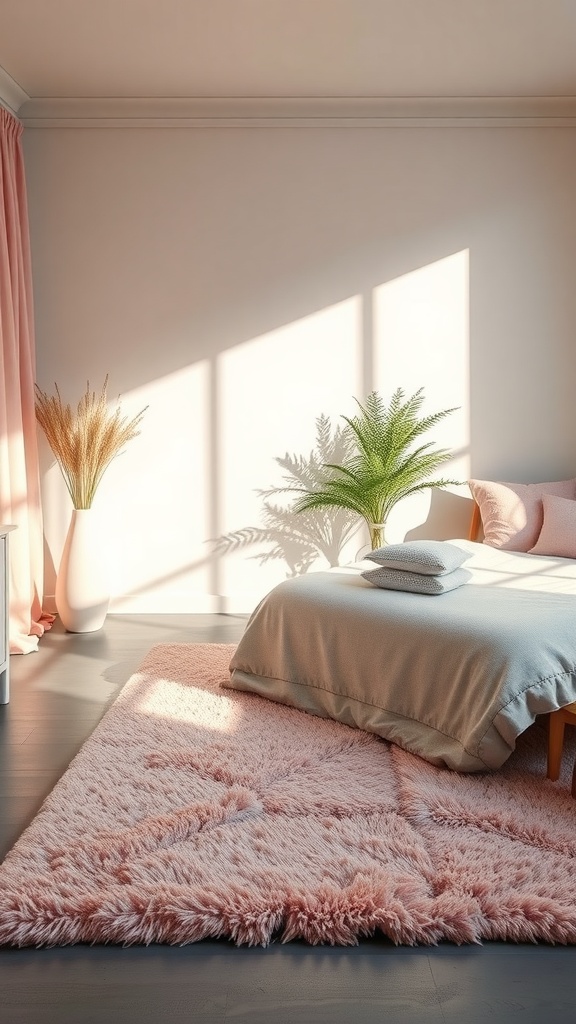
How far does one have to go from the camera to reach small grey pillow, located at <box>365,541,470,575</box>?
3059mm

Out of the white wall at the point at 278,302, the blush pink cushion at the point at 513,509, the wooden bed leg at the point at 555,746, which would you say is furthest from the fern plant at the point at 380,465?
the wooden bed leg at the point at 555,746

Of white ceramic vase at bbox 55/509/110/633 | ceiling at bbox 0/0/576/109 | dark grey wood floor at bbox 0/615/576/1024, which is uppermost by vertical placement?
ceiling at bbox 0/0/576/109

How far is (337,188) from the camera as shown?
15.4 feet

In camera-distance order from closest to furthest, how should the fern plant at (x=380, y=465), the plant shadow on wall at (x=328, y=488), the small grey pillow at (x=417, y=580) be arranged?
the small grey pillow at (x=417, y=580), the fern plant at (x=380, y=465), the plant shadow on wall at (x=328, y=488)

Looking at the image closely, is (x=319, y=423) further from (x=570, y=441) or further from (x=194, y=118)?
(x=194, y=118)

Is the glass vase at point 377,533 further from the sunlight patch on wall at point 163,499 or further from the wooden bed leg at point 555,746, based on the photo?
the wooden bed leg at point 555,746

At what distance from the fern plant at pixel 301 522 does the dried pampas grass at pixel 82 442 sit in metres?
0.83

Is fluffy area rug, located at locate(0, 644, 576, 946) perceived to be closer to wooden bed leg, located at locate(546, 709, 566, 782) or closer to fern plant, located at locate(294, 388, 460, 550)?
wooden bed leg, located at locate(546, 709, 566, 782)

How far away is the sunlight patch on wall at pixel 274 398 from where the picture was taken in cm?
477

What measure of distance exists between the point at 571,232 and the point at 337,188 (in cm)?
136

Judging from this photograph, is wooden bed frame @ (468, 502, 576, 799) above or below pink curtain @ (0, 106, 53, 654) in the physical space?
below

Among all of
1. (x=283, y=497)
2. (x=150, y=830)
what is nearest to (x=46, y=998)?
(x=150, y=830)

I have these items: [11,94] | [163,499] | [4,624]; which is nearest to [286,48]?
[11,94]

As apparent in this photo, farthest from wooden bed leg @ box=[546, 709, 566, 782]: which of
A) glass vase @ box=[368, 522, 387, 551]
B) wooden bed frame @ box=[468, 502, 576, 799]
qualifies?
glass vase @ box=[368, 522, 387, 551]
